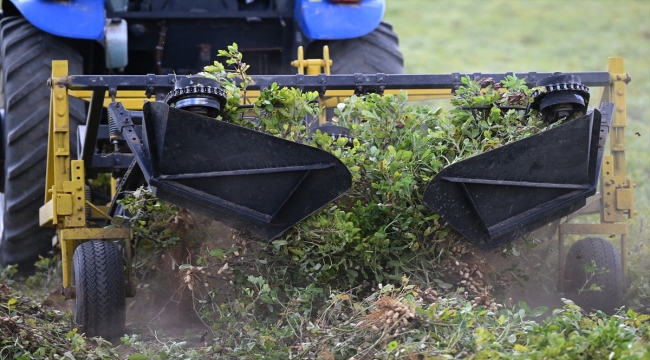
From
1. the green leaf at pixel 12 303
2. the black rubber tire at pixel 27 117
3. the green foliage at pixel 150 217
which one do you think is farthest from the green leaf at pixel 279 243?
the black rubber tire at pixel 27 117

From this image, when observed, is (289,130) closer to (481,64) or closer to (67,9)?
(67,9)

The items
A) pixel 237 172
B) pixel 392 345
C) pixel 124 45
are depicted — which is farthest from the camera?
pixel 124 45

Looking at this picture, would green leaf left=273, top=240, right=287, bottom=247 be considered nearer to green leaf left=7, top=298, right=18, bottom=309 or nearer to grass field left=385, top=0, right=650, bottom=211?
green leaf left=7, top=298, right=18, bottom=309

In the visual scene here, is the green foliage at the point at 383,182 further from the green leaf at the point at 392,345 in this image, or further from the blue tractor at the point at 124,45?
the blue tractor at the point at 124,45

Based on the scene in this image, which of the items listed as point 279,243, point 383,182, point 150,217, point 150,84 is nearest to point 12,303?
point 150,217

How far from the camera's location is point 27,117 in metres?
5.19

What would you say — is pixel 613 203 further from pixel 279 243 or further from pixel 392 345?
pixel 392 345

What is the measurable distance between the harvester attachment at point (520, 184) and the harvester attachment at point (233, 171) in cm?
42

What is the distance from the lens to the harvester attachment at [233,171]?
3695mm

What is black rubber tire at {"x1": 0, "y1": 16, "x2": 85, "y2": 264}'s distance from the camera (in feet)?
17.0

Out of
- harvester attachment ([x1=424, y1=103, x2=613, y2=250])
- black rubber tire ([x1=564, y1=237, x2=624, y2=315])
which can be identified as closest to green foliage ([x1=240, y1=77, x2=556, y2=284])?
harvester attachment ([x1=424, y1=103, x2=613, y2=250])

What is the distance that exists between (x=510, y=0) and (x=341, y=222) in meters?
15.9

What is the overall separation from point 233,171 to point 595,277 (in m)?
1.64

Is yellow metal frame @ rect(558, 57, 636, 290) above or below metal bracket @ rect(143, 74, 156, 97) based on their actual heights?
below
